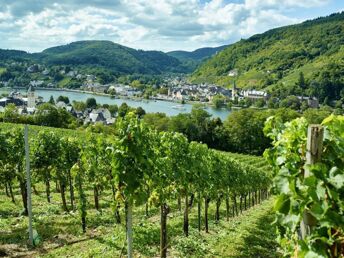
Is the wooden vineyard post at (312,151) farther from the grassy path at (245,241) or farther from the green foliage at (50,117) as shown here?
the green foliage at (50,117)

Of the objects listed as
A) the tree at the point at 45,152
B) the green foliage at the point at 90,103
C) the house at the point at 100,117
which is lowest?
the house at the point at 100,117

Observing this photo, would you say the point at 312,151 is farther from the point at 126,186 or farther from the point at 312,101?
the point at 312,101

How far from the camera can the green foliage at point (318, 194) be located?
13.2 feet

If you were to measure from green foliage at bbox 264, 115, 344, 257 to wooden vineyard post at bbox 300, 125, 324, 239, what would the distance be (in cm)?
3

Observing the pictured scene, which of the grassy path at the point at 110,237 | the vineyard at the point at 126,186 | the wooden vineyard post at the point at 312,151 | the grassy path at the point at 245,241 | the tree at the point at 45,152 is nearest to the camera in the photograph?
the wooden vineyard post at the point at 312,151

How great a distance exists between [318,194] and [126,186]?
6623mm

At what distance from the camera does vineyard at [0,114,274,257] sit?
9969 millimetres

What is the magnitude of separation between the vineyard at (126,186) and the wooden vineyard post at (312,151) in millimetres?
5807

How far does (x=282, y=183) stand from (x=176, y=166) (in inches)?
487

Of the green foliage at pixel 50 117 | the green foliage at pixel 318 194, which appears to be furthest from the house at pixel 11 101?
the green foliage at pixel 318 194

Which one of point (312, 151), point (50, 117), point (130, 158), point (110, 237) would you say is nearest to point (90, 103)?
point (50, 117)

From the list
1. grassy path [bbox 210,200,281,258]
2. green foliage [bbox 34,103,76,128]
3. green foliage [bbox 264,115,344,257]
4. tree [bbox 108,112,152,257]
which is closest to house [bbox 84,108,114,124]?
green foliage [bbox 34,103,76,128]

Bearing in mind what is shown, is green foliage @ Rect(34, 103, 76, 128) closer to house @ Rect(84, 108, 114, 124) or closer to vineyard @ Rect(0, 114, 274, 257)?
house @ Rect(84, 108, 114, 124)

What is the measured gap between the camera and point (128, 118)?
32.7 feet
